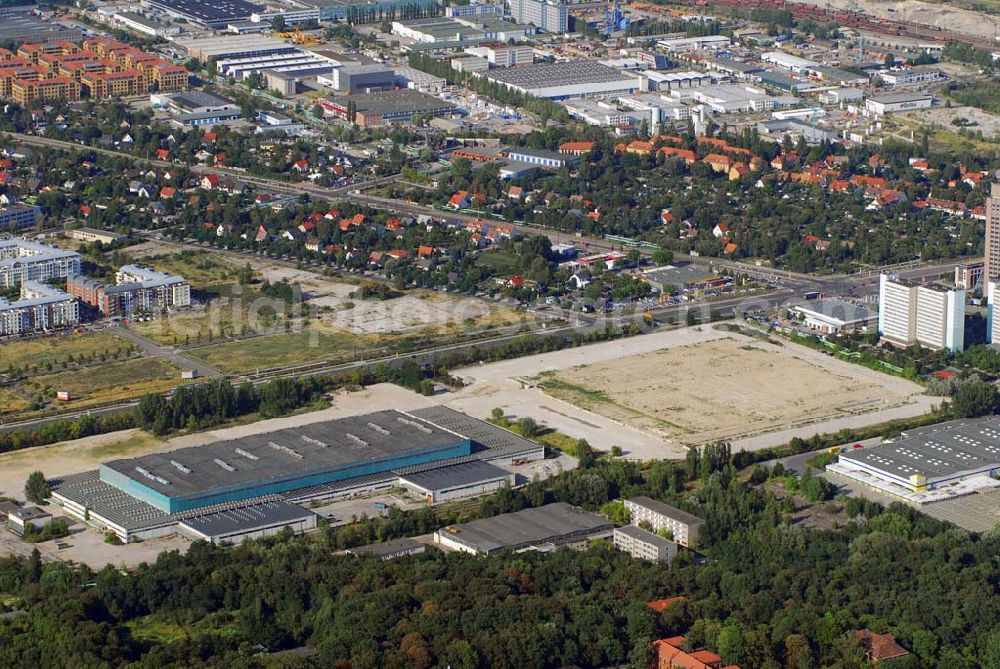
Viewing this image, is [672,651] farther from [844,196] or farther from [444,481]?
[844,196]

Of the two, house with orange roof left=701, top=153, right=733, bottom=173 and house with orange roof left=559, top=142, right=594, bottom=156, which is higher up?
house with orange roof left=559, top=142, right=594, bottom=156

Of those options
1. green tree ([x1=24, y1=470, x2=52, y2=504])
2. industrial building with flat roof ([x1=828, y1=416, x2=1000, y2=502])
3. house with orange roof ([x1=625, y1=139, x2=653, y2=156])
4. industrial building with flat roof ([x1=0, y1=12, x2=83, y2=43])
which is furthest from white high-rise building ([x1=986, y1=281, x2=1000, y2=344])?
industrial building with flat roof ([x1=0, y1=12, x2=83, y2=43])

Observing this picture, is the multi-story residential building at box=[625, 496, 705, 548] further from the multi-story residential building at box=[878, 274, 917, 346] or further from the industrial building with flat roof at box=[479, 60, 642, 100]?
the industrial building with flat roof at box=[479, 60, 642, 100]

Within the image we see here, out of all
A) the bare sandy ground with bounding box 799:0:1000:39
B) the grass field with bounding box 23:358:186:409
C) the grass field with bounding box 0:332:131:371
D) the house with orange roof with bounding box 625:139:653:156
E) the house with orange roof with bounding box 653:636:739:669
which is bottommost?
the house with orange roof with bounding box 653:636:739:669

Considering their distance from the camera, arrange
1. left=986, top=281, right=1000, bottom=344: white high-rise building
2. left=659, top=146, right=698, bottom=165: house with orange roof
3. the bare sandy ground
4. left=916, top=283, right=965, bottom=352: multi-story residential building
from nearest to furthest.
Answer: left=916, top=283, right=965, bottom=352: multi-story residential building
left=986, top=281, right=1000, bottom=344: white high-rise building
left=659, top=146, right=698, bottom=165: house with orange roof
the bare sandy ground

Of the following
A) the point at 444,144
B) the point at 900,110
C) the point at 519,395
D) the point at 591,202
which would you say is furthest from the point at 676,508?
the point at 900,110

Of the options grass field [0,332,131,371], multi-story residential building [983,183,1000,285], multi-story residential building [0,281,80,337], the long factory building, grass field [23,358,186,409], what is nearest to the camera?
the long factory building

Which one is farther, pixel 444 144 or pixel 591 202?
pixel 444 144
